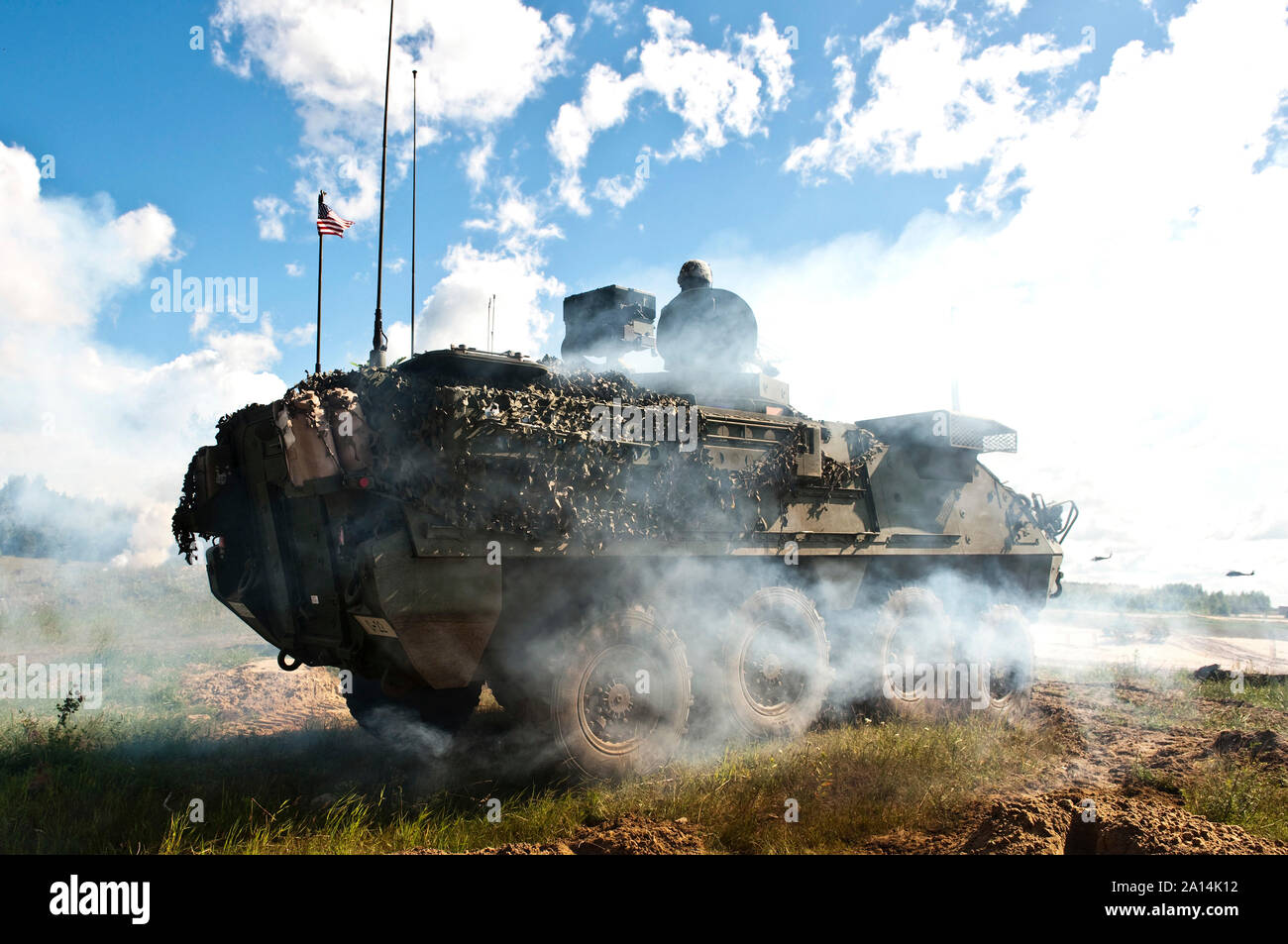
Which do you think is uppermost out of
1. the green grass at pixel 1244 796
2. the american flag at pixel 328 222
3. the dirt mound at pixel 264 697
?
the american flag at pixel 328 222

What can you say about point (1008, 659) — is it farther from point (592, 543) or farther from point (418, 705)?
point (418, 705)

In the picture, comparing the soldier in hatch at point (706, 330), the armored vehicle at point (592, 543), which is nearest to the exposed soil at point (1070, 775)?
the armored vehicle at point (592, 543)

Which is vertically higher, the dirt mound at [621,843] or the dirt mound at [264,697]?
the dirt mound at [621,843]

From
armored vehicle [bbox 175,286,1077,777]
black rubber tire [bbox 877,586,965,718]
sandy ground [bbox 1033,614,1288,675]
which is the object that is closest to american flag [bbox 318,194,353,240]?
armored vehicle [bbox 175,286,1077,777]

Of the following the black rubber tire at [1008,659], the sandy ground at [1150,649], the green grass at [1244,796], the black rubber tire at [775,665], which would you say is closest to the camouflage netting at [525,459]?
the black rubber tire at [775,665]

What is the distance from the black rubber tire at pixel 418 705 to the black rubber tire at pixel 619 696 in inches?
61.7

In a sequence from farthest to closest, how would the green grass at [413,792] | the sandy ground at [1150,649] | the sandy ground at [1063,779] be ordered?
the sandy ground at [1150,649], the green grass at [413,792], the sandy ground at [1063,779]

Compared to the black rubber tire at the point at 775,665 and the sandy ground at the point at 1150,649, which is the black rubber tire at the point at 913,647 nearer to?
the black rubber tire at the point at 775,665

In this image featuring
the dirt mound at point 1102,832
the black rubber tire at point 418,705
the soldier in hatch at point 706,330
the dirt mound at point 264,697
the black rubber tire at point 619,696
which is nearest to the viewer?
the dirt mound at point 1102,832

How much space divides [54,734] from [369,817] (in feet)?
11.8

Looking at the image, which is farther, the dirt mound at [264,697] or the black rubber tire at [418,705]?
the dirt mound at [264,697]

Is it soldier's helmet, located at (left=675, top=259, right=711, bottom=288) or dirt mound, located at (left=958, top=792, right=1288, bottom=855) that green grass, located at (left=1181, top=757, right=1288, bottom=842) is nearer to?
dirt mound, located at (left=958, top=792, right=1288, bottom=855)

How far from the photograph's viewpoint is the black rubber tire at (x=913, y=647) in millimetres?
8422
